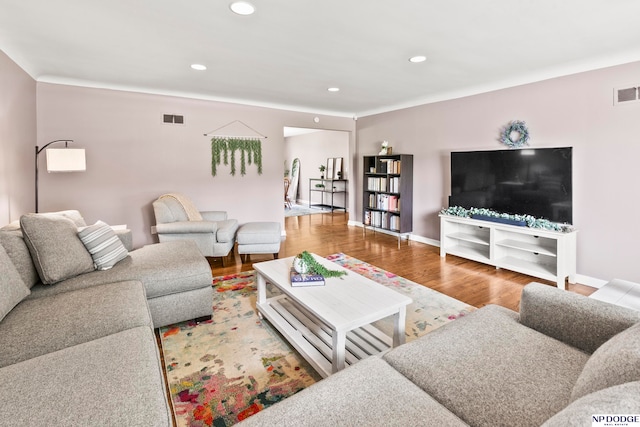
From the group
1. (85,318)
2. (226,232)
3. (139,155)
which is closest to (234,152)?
(139,155)

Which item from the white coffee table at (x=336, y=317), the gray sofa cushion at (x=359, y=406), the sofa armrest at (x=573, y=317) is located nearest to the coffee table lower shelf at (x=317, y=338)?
the white coffee table at (x=336, y=317)

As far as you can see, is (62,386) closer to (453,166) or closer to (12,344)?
(12,344)

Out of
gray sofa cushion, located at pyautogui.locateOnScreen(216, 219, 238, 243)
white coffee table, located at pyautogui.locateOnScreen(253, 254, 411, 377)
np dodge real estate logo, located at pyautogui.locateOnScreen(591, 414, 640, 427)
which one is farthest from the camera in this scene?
gray sofa cushion, located at pyautogui.locateOnScreen(216, 219, 238, 243)

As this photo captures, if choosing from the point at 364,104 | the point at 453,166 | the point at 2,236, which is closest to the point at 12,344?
the point at 2,236

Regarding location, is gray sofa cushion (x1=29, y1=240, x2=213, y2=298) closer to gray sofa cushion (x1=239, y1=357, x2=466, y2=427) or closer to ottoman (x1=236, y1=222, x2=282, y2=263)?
ottoman (x1=236, y1=222, x2=282, y2=263)

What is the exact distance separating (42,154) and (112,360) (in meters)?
3.89

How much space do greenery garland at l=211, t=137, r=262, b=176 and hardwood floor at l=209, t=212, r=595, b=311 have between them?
1.43m

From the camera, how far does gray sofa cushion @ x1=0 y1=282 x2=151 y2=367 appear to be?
4.61 feet

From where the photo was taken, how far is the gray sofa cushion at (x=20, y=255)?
192 cm

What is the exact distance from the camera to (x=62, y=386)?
1.09 meters

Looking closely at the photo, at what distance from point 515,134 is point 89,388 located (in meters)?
4.57

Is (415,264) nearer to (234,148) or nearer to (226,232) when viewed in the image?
(226,232)

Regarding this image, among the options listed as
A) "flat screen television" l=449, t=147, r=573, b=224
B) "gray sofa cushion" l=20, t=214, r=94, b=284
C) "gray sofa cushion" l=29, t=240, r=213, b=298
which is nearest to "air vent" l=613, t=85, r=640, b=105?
"flat screen television" l=449, t=147, r=573, b=224

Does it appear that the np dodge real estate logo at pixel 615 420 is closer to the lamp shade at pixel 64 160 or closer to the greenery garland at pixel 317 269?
the greenery garland at pixel 317 269
